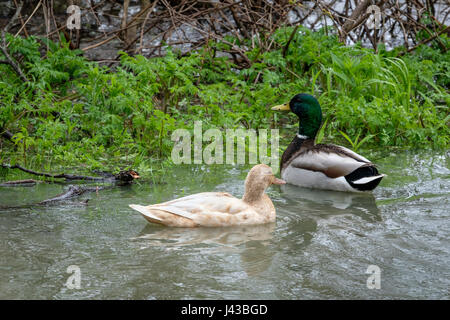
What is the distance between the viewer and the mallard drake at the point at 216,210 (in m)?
5.59

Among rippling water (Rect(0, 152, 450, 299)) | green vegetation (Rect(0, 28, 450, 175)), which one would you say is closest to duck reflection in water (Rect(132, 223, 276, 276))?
rippling water (Rect(0, 152, 450, 299))

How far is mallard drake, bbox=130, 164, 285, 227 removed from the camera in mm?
5586

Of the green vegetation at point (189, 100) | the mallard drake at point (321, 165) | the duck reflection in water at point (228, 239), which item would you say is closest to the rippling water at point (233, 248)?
the duck reflection in water at point (228, 239)

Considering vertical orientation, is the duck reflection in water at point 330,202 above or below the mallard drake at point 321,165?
below

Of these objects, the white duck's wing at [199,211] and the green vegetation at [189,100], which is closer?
the white duck's wing at [199,211]

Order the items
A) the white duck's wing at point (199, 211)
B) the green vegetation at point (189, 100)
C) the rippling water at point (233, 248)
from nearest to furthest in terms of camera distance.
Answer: the rippling water at point (233, 248) < the white duck's wing at point (199, 211) < the green vegetation at point (189, 100)

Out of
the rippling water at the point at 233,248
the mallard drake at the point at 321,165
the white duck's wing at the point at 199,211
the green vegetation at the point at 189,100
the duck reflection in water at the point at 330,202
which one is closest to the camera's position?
the rippling water at the point at 233,248

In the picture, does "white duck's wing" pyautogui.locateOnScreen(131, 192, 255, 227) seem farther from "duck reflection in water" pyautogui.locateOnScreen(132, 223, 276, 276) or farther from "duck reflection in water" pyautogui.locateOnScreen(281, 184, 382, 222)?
"duck reflection in water" pyautogui.locateOnScreen(281, 184, 382, 222)

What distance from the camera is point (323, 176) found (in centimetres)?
712

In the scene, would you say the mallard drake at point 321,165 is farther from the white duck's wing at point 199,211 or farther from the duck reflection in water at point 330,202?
the white duck's wing at point 199,211

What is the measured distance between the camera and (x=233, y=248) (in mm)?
5184

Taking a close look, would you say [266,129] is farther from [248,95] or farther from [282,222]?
[282,222]

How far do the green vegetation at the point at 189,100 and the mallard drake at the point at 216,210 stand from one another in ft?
4.73
